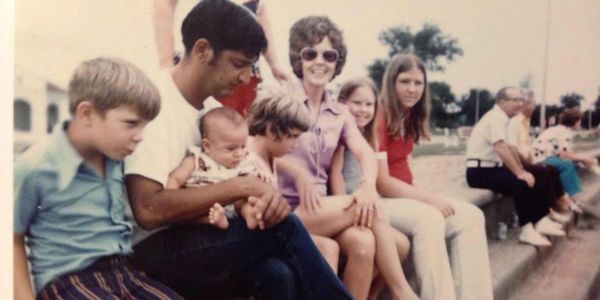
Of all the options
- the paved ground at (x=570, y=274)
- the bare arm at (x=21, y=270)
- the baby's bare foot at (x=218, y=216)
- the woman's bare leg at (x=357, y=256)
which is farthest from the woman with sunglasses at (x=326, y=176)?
the bare arm at (x=21, y=270)

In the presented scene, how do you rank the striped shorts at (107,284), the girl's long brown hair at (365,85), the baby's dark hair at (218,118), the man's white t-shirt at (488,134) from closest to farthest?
the striped shorts at (107,284) < the baby's dark hair at (218,118) < the girl's long brown hair at (365,85) < the man's white t-shirt at (488,134)

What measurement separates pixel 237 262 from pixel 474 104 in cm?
93

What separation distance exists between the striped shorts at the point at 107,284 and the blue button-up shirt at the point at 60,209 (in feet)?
0.07

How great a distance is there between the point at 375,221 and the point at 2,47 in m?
1.26

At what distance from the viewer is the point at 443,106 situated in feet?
8.19

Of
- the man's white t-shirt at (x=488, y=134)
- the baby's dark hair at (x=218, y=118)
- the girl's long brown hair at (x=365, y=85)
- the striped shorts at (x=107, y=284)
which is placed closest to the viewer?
the striped shorts at (x=107, y=284)

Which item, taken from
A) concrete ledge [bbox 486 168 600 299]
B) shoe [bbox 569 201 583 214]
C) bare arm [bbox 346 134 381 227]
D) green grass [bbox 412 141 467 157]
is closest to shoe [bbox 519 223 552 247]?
concrete ledge [bbox 486 168 600 299]

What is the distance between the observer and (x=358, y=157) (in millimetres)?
2449

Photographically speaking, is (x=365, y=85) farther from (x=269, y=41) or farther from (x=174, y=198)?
(x=174, y=198)

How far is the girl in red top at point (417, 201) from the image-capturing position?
247 centimetres

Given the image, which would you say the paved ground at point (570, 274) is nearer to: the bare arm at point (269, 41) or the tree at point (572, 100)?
the tree at point (572, 100)

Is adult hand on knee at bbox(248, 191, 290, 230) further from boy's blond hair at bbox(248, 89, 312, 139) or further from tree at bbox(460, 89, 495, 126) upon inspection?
tree at bbox(460, 89, 495, 126)

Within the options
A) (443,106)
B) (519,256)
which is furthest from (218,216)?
(519,256)

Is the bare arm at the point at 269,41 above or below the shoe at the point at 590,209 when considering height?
above
